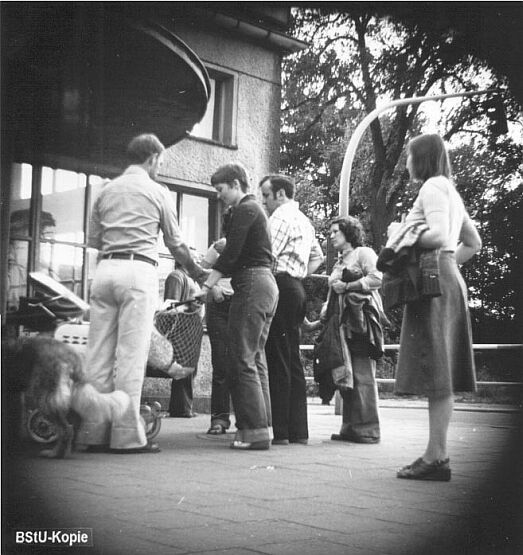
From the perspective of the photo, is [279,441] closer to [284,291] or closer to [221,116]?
[284,291]

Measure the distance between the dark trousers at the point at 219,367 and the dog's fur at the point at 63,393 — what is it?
0.32 m

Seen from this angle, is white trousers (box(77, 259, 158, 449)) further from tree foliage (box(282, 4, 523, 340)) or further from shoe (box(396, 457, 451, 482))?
shoe (box(396, 457, 451, 482))

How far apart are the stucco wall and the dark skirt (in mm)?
444

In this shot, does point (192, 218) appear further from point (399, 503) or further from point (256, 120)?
point (399, 503)

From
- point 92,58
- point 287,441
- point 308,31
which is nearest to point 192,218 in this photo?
point 92,58

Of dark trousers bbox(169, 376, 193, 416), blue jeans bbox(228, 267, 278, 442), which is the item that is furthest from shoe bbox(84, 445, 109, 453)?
blue jeans bbox(228, 267, 278, 442)

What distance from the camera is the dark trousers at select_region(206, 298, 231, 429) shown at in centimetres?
192

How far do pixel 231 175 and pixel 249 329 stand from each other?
1.09 m

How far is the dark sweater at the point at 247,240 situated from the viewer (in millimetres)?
1788

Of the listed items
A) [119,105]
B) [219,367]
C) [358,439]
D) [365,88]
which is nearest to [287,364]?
[219,367]

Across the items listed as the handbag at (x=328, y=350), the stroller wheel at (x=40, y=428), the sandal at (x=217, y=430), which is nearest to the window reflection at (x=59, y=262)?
the stroller wheel at (x=40, y=428)

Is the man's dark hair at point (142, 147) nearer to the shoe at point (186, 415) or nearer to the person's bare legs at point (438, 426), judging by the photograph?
the shoe at point (186, 415)

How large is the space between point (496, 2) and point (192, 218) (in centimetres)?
75

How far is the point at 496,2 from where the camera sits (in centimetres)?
170
